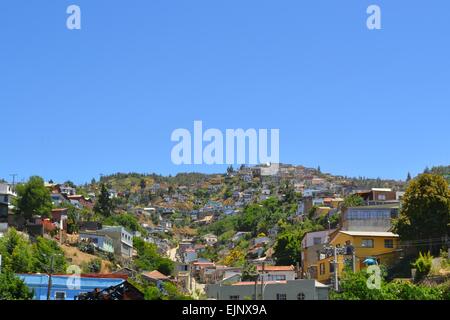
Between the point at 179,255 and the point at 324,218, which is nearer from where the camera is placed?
the point at 324,218

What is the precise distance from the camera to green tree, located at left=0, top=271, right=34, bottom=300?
2884 cm

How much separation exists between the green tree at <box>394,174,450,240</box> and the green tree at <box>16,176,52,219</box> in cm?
2991

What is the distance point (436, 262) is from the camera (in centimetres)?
3206

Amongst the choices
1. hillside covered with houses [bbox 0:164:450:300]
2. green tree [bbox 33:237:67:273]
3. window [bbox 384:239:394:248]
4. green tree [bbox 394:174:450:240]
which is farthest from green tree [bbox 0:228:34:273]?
green tree [bbox 394:174:450:240]

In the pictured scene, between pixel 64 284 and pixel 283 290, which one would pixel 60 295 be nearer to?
pixel 64 284

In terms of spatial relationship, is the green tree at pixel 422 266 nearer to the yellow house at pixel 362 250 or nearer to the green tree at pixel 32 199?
the yellow house at pixel 362 250

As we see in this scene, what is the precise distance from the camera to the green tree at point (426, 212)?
3466cm

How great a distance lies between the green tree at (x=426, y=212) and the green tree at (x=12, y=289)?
17321mm

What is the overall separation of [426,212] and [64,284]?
1727cm

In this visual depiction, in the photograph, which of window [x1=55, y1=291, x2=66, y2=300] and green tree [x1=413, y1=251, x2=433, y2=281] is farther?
window [x1=55, y1=291, x2=66, y2=300]

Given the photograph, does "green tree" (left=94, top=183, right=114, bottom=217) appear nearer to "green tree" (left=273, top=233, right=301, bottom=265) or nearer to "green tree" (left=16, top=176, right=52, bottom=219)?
"green tree" (left=16, top=176, right=52, bottom=219)
